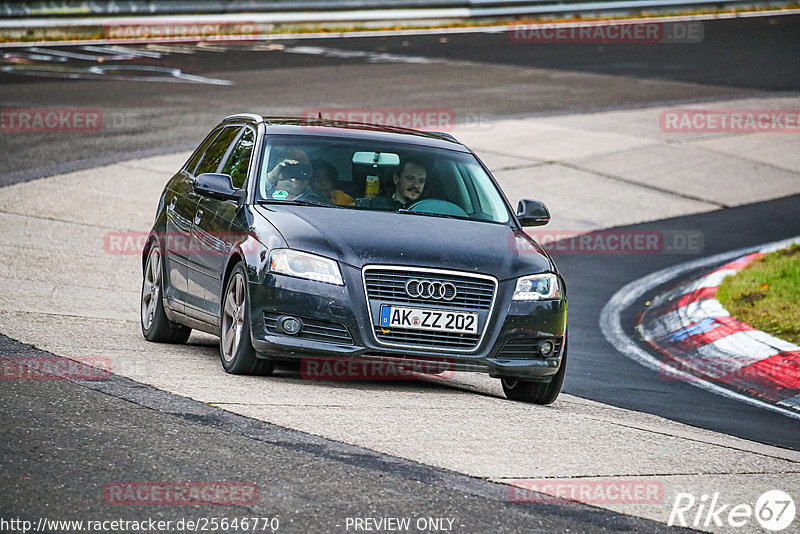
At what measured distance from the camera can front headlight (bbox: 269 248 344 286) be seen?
7602 mm

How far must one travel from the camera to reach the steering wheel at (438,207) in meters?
8.64

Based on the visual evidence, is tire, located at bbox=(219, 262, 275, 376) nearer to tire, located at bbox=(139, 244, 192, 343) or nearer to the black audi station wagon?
the black audi station wagon

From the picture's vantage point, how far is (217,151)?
31.9 feet

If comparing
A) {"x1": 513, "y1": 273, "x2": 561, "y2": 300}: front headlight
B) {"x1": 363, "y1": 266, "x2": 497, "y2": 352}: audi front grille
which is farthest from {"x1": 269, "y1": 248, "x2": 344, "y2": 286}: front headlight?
{"x1": 513, "y1": 273, "x2": 561, "y2": 300}: front headlight

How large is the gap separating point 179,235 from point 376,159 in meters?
1.61

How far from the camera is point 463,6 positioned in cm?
3650

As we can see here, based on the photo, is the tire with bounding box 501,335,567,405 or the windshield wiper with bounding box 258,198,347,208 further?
the windshield wiper with bounding box 258,198,347,208

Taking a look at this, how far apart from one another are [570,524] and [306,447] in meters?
1.39

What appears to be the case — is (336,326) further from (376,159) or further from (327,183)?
(376,159)

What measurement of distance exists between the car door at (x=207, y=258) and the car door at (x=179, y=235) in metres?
0.11

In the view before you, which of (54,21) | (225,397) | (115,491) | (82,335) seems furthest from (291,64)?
(115,491)

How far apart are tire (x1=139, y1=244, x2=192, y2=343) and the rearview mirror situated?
6.05ft

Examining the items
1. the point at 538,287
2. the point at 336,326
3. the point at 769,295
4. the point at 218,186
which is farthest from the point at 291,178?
the point at 769,295

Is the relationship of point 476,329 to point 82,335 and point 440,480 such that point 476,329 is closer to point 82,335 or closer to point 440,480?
point 440,480
